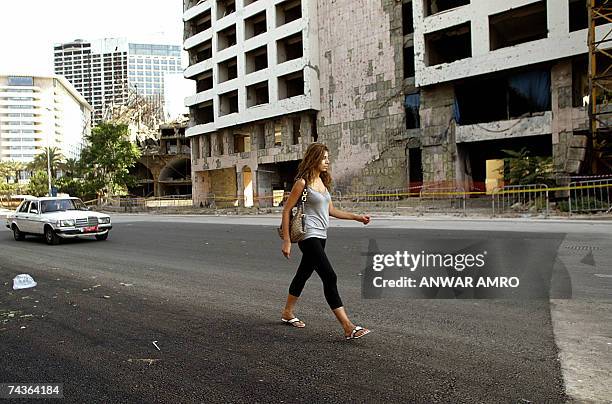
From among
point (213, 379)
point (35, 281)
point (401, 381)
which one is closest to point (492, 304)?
point (401, 381)

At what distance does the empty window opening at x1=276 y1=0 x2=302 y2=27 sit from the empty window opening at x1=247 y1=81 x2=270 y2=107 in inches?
198

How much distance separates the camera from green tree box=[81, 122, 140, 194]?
49406 mm

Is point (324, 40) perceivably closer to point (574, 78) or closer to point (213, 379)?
point (574, 78)

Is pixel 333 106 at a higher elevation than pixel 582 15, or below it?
below

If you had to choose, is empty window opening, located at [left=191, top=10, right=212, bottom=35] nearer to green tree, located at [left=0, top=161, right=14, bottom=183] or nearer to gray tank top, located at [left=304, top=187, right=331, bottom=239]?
gray tank top, located at [left=304, top=187, right=331, bottom=239]

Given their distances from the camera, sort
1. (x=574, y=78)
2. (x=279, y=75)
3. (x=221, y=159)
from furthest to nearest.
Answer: (x=221, y=159), (x=279, y=75), (x=574, y=78)

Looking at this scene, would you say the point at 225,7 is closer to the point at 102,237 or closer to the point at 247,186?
the point at 247,186

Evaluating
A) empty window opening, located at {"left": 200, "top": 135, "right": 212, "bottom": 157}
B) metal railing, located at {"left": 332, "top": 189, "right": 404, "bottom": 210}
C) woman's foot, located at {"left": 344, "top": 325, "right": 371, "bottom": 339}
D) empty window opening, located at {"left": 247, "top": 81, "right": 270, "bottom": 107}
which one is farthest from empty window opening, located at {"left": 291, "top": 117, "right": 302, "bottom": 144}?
woman's foot, located at {"left": 344, "top": 325, "right": 371, "bottom": 339}

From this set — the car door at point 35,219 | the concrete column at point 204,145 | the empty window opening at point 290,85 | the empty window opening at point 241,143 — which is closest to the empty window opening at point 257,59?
the empty window opening at point 290,85

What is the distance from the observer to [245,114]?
3909 cm

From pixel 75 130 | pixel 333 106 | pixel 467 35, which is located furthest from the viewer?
pixel 75 130

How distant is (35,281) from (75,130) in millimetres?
182041

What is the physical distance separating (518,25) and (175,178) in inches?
Result: 2263

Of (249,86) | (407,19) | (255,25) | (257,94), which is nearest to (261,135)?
(257,94)
